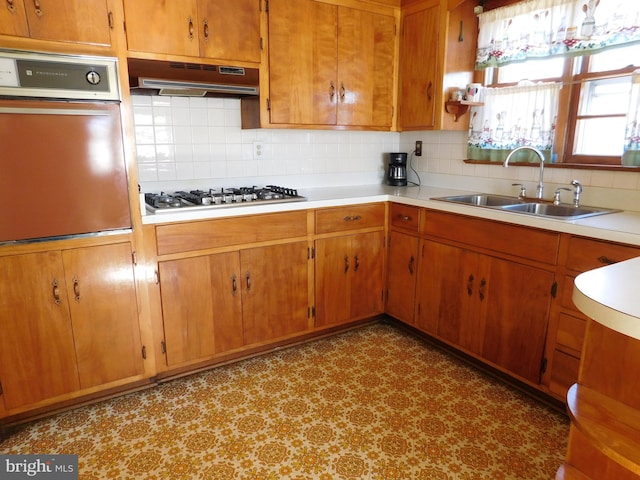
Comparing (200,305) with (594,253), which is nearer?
(594,253)

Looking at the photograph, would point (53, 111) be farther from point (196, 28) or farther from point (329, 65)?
point (329, 65)

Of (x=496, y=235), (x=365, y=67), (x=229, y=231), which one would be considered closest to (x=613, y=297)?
(x=496, y=235)

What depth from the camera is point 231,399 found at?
222cm

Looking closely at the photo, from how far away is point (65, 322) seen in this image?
6.52 ft

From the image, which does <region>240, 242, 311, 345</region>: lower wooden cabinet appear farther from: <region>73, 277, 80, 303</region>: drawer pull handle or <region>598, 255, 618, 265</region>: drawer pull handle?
<region>598, 255, 618, 265</region>: drawer pull handle

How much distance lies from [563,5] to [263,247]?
2.12 meters

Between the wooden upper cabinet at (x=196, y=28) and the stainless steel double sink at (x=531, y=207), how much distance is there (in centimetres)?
145

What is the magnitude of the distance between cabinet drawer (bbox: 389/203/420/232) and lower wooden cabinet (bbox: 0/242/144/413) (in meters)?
1.66

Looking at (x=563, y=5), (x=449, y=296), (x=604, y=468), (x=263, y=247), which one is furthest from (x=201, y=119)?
(x=604, y=468)

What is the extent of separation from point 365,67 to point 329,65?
→ 295mm

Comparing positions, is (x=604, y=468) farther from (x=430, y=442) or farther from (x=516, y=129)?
(x=516, y=129)

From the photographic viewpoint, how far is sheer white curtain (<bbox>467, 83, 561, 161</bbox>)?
253 centimetres

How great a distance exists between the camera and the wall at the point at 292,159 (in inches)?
98.8

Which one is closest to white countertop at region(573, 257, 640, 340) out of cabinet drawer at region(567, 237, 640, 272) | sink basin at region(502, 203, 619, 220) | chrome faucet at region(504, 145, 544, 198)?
cabinet drawer at region(567, 237, 640, 272)
